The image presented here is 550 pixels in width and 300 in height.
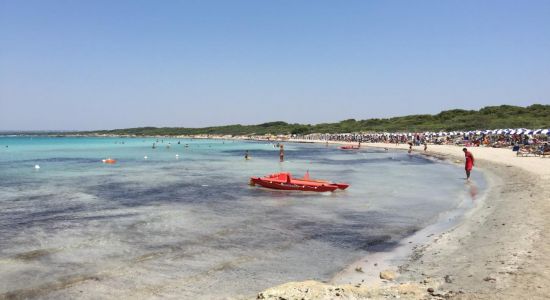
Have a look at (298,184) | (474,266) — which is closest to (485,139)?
(298,184)

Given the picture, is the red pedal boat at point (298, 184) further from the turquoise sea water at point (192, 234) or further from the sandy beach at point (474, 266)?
the sandy beach at point (474, 266)

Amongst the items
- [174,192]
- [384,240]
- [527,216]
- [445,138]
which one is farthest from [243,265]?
[445,138]

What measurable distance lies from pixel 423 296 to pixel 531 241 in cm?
Result: 572

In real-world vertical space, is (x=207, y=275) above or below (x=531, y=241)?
below

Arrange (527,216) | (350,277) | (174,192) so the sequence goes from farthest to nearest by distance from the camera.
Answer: (174,192)
(527,216)
(350,277)

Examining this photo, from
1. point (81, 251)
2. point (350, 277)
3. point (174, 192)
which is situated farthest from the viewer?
point (174, 192)

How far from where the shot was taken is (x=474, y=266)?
1037 centimetres

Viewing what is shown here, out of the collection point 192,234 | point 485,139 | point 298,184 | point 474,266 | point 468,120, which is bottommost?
point 192,234

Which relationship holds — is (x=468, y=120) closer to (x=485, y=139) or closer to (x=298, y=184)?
(x=485, y=139)

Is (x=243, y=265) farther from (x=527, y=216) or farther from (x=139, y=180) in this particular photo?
(x=139, y=180)

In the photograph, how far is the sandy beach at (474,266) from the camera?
834cm

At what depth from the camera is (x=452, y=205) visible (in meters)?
21.9

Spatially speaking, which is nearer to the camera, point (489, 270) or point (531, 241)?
point (489, 270)

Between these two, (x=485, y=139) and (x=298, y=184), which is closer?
(x=298, y=184)
